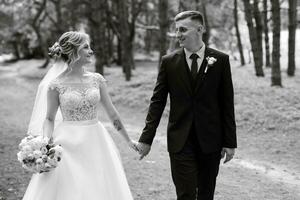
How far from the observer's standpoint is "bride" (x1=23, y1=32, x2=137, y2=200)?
4.92 metres

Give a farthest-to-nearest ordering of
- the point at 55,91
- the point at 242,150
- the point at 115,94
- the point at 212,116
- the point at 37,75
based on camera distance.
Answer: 1. the point at 37,75
2. the point at 115,94
3. the point at 242,150
4. the point at 55,91
5. the point at 212,116

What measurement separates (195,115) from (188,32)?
85cm

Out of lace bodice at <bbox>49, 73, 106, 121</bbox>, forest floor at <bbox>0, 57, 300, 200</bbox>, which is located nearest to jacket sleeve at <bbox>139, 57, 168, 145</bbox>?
lace bodice at <bbox>49, 73, 106, 121</bbox>

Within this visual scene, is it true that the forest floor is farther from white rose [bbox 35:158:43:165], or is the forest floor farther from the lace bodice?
white rose [bbox 35:158:43:165]

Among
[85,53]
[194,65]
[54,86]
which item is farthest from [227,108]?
[54,86]

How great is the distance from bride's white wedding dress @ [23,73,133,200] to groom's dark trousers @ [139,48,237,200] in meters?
0.82

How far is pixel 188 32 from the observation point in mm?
4605

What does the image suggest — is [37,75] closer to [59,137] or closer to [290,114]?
[290,114]

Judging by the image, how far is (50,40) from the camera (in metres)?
47.7

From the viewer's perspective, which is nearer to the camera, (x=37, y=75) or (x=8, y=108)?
(x=8, y=108)

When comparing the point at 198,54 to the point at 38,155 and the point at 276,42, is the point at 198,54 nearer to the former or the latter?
the point at 38,155

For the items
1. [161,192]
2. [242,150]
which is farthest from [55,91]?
[242,150]

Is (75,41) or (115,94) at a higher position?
(75,41)

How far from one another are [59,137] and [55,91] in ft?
1.70
